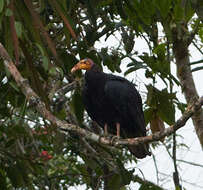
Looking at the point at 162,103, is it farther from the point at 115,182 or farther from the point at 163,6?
the point at 163,6

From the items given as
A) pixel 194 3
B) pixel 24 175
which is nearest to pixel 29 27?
pixel 194 3

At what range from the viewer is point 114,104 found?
3.78 metres

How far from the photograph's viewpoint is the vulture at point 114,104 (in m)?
3.77

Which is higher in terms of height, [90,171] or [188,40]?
[188,40]

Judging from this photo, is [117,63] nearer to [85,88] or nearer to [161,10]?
[85,88]

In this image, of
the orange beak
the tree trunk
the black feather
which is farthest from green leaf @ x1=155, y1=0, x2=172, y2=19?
the black feather

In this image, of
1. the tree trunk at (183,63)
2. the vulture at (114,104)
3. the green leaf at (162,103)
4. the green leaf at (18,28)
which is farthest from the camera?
the vulture at (114,104)

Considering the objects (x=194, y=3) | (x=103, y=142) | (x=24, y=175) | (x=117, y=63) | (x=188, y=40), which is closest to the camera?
(x=103, y=142)

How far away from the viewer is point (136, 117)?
3766 mm

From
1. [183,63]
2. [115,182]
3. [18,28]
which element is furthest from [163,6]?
[115,182]

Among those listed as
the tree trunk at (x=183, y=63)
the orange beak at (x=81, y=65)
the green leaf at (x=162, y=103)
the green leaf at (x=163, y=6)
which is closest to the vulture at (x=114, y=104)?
the orange beak at (x=81, y=65)

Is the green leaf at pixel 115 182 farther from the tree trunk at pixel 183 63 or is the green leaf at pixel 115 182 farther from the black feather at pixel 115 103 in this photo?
the tree trunk at pixel 183 63

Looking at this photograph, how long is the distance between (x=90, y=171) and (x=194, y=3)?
75.2 inches

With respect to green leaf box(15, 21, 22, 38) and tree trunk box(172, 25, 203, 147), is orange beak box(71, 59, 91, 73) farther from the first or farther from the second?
green leaf box(15, 21, 22, 38)
